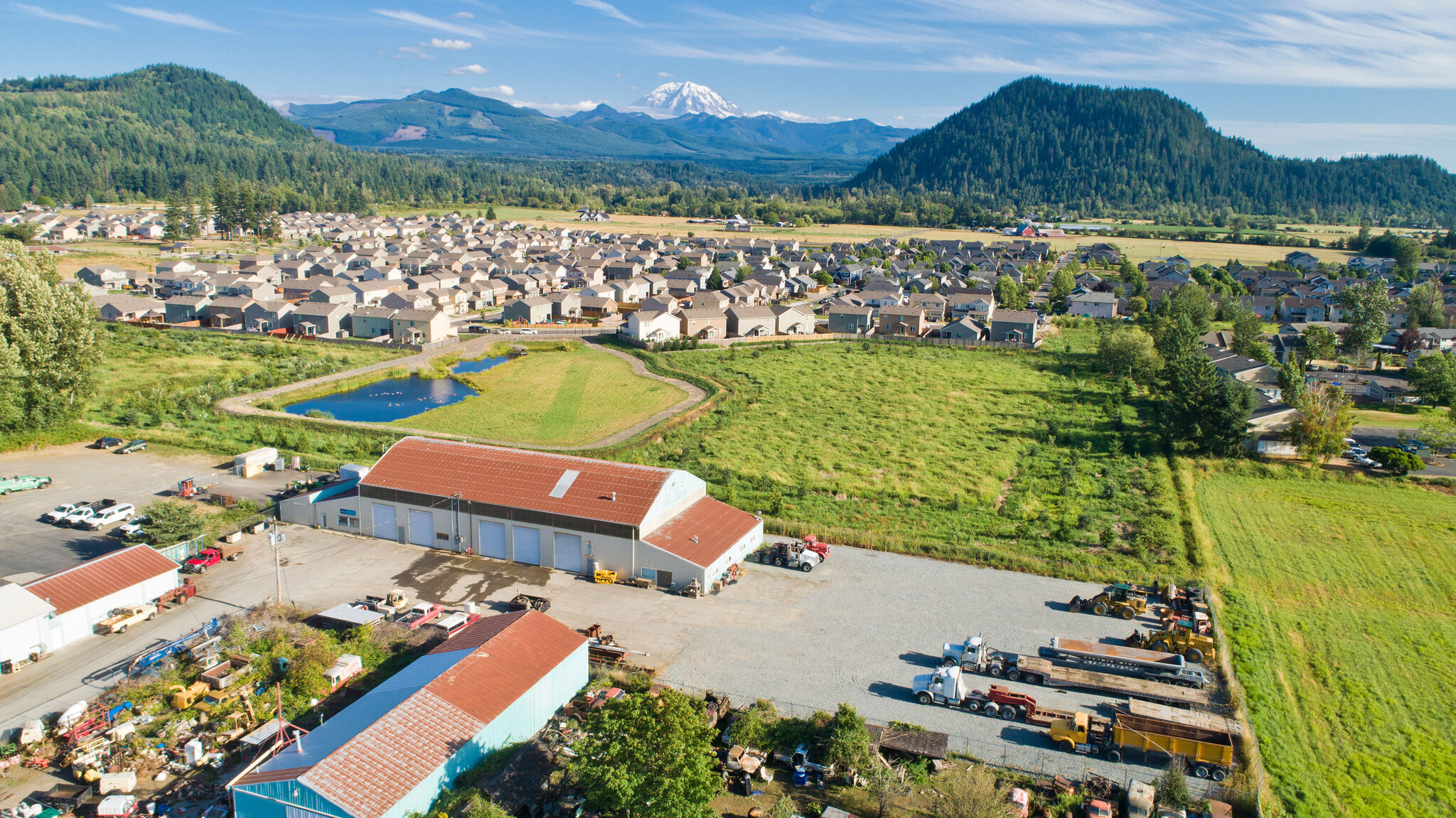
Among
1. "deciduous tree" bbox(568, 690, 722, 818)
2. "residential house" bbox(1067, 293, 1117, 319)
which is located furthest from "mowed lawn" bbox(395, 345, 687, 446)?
"residential house" bbox(1067, 293, 1117, 319)

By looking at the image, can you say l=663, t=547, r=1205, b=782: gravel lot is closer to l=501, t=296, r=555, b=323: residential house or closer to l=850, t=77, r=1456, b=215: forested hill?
l=501, t=296, r=555, b=323: residential house

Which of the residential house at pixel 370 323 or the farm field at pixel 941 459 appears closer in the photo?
the farm field at pixel 941 459

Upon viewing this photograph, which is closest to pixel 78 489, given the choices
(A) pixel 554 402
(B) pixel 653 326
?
(A) pixel 554 402

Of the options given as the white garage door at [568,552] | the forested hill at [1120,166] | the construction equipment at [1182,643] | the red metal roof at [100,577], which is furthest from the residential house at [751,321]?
the forested hill at [1120,166]

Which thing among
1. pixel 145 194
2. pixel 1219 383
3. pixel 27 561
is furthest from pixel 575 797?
pixel 145 194

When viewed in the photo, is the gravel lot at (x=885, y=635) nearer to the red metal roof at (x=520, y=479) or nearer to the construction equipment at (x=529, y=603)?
the construction equipment at (x=529, y=603)

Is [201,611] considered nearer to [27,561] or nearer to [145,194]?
[27,561]

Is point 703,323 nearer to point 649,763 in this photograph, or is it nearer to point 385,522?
point 385,522
